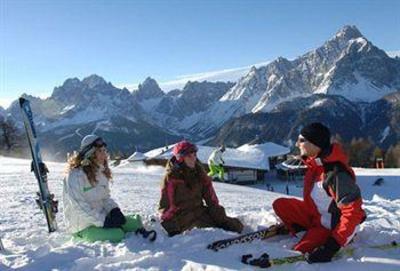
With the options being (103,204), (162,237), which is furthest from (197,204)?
(103,204)

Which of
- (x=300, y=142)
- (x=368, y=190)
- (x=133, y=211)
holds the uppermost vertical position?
(x=300, y=142)

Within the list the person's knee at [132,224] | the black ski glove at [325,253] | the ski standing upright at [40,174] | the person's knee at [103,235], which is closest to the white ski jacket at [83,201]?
the person's knee at [103,235]


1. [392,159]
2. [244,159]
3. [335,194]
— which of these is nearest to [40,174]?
[335,194]

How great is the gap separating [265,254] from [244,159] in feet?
184

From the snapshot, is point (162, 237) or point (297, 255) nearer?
point (297, 255)

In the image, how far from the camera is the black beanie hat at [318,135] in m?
6.82

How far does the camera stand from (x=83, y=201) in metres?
8.40

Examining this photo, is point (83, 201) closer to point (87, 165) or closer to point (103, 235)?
point (87, 165)

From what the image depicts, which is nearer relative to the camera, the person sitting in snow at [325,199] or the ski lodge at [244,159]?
the person sitting in snow at [325,199]

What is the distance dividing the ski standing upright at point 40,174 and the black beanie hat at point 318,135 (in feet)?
17.4

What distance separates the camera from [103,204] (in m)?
8.59

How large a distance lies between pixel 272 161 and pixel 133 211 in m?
58.0

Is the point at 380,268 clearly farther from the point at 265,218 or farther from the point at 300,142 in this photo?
the point at 265,218

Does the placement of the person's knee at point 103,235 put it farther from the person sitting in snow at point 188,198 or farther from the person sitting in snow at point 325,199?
the person sitting in snow at point 325,199
